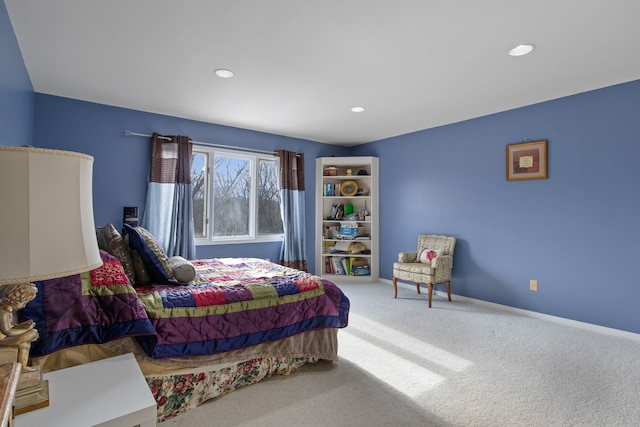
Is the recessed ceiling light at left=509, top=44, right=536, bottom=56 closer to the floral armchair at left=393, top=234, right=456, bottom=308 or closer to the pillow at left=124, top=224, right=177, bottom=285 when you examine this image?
the floral armchair at left=393, top=234, right=456, bottom=308

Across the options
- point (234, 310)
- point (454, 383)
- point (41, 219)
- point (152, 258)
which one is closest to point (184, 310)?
point (234, 310)

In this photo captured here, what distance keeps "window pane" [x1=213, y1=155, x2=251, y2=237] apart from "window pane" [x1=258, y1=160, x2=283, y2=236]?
190 millimetres

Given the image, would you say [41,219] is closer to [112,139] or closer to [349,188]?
[112,139]

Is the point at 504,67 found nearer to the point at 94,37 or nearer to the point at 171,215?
the point at 94,37

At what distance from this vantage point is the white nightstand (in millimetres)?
1050

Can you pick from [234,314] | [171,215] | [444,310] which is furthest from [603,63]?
[171,215]

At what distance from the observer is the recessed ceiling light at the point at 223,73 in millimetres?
2898

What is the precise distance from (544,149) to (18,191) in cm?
431

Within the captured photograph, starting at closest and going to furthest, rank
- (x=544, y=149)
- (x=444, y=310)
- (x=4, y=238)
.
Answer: (x=4, y=238) < (x=544, y=149) < (x=444, y=310)

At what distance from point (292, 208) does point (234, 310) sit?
3.13 m

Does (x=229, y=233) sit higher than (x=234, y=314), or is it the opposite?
(x=229, y=233)

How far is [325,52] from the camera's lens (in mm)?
2555

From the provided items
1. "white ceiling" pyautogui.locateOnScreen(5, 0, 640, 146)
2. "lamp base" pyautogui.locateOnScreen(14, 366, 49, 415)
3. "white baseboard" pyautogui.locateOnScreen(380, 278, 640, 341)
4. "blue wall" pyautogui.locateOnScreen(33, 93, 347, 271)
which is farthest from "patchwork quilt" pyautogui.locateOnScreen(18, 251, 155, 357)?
"white baseboard" pyautogui.locateOnScreen(380, 278, 640, 341)

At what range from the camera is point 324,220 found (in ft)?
18.5
